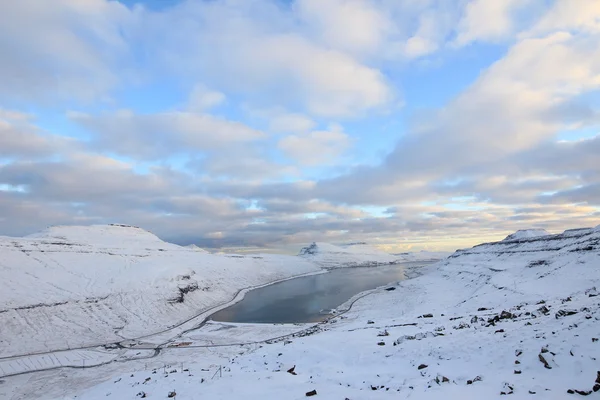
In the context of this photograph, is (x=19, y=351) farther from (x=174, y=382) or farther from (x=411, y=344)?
(x=411, y=344)

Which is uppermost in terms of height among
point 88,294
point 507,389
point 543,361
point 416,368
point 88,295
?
point 543,361

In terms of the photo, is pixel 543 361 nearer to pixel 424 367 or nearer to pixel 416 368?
pixel 424 367

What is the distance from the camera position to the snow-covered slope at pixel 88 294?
50250 millimetres

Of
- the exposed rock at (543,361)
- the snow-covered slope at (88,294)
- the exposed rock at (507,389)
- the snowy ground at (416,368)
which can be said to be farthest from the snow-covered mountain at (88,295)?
the exposed rock at (543,361)

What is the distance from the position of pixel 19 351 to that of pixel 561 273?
81.8 metres

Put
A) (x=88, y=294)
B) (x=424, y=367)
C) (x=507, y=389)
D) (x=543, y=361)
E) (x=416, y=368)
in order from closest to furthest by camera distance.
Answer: (x=507, y=389) → (x=543, y=361) → (x=424, y=367) → (x=416, y=368) → (x=88, y=294)

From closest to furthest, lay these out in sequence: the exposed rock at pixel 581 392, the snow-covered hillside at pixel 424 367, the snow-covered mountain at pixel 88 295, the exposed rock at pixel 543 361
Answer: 1. the exposed rock at pixel 581 392
2. the snow-covered hillside at pixel 424 367
3. the exposed rock at pixel 543 361
4. the snow-covered mountain at pixel 88 295

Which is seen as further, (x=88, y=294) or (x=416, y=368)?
(x=88, y=294)

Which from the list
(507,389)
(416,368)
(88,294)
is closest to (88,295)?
(88,294)

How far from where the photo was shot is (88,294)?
64.2m

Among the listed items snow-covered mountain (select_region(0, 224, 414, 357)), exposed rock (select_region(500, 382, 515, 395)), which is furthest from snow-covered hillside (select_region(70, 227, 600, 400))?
snow-covered mountain (select_region(0, 224, 414, 357))

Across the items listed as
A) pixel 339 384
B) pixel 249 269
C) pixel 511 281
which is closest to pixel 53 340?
pixel 339 384

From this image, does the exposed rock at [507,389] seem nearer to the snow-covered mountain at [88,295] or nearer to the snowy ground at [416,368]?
the snowy ground at [416,368]

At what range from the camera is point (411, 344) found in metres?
20.0
